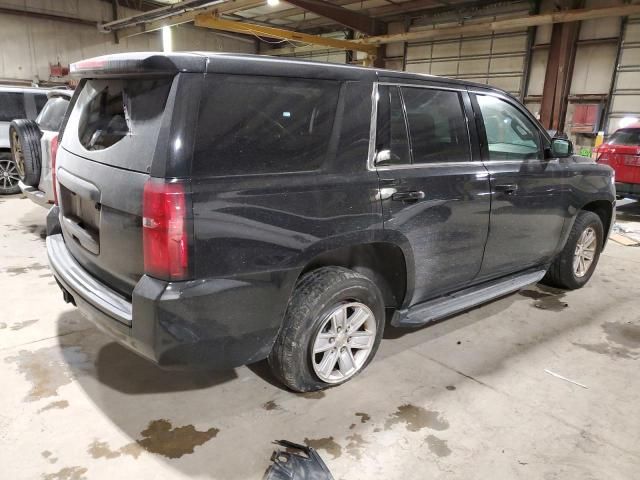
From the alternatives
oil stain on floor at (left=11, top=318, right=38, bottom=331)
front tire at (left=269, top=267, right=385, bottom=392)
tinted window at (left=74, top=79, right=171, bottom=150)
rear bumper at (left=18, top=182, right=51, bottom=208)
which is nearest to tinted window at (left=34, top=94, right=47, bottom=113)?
rear bumper at (left=18, top=182, right=51, bottom=208)

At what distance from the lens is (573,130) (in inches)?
473

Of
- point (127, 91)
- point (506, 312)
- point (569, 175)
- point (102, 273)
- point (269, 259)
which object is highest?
point (127, 91)

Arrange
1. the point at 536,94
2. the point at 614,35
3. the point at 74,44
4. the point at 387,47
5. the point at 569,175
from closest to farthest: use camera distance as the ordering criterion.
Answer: the point at 569,175 < the point at 614,35 < the point at 536,94 < the point at 74,44 < the point at 387,47

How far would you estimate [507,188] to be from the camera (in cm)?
312

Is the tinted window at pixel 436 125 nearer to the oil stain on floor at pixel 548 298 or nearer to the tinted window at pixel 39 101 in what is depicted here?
the oil stain on floor at pixel 548 298

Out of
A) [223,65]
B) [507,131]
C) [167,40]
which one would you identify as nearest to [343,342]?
[223,65]

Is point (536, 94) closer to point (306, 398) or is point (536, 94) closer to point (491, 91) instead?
point (491, 91)

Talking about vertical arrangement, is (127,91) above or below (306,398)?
above

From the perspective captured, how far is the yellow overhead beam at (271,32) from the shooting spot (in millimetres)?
12014

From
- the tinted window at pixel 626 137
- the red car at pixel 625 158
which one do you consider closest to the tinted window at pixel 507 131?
the red car at pixel 625 158

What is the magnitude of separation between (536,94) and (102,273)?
1330 centimetres

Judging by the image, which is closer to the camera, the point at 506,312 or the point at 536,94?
the point at 506,312

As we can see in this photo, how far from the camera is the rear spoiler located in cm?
184

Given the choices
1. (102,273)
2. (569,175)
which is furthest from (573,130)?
(102,273)
